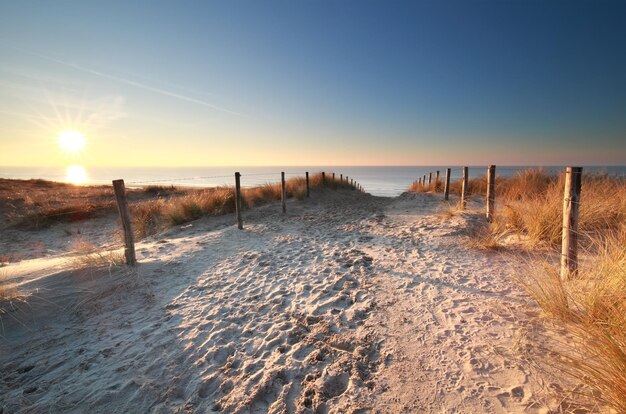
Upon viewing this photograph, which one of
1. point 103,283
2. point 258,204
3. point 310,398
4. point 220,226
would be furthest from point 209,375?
point 258,204

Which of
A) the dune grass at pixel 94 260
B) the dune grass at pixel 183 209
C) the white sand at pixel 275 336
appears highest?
the dune grass at pixel 183 209

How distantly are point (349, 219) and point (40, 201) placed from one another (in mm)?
13450

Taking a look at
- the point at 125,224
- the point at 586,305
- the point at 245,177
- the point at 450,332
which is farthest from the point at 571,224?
the point at 245,177

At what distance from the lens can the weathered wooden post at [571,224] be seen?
131 inches

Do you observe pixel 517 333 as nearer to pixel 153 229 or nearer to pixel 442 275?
pixel 442 275

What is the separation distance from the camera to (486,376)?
85.7 inches

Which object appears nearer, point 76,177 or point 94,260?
point 94,260

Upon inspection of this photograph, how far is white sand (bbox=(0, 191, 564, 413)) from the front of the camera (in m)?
2.14

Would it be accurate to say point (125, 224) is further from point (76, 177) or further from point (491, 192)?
point (76, 177)

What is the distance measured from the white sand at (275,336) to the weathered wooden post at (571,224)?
72 centimetres

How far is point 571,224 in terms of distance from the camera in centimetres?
337

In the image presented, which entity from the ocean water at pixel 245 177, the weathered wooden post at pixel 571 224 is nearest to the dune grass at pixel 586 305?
the weathered wooden post at pixel 571 224

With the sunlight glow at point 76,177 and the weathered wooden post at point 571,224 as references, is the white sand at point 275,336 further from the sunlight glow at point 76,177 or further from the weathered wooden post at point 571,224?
the sunlight glow at point 76,177

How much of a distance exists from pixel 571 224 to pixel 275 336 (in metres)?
3.94
